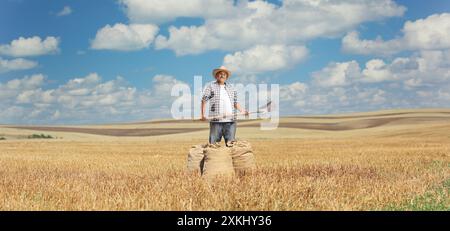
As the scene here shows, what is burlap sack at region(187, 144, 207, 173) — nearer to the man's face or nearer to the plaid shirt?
the plaid shirt

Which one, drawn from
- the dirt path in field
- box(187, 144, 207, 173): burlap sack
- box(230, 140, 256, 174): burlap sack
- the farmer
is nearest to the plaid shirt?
the farmer

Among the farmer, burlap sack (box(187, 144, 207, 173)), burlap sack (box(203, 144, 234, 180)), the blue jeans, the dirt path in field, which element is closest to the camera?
burlap sack (box(203, 144, 234, 180))

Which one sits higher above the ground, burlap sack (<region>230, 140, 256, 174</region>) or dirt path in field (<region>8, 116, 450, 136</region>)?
burlap sack (<region>230, 140, 256, 174</region>)

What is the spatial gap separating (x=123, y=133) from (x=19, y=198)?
6104 centimetres

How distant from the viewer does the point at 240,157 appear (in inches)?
450

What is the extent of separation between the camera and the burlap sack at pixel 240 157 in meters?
11.4

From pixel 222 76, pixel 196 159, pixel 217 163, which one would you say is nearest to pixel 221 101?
pixel 222 76

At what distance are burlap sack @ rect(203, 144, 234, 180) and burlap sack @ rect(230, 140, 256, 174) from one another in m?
0.30

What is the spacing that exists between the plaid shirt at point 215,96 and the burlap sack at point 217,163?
62 centimetres

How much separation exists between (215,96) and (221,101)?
0.50ft

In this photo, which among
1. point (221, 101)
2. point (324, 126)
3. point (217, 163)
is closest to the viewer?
point (217, 163)

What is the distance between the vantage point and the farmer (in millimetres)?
11109

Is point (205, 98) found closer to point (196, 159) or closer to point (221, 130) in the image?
point (221, 130)
